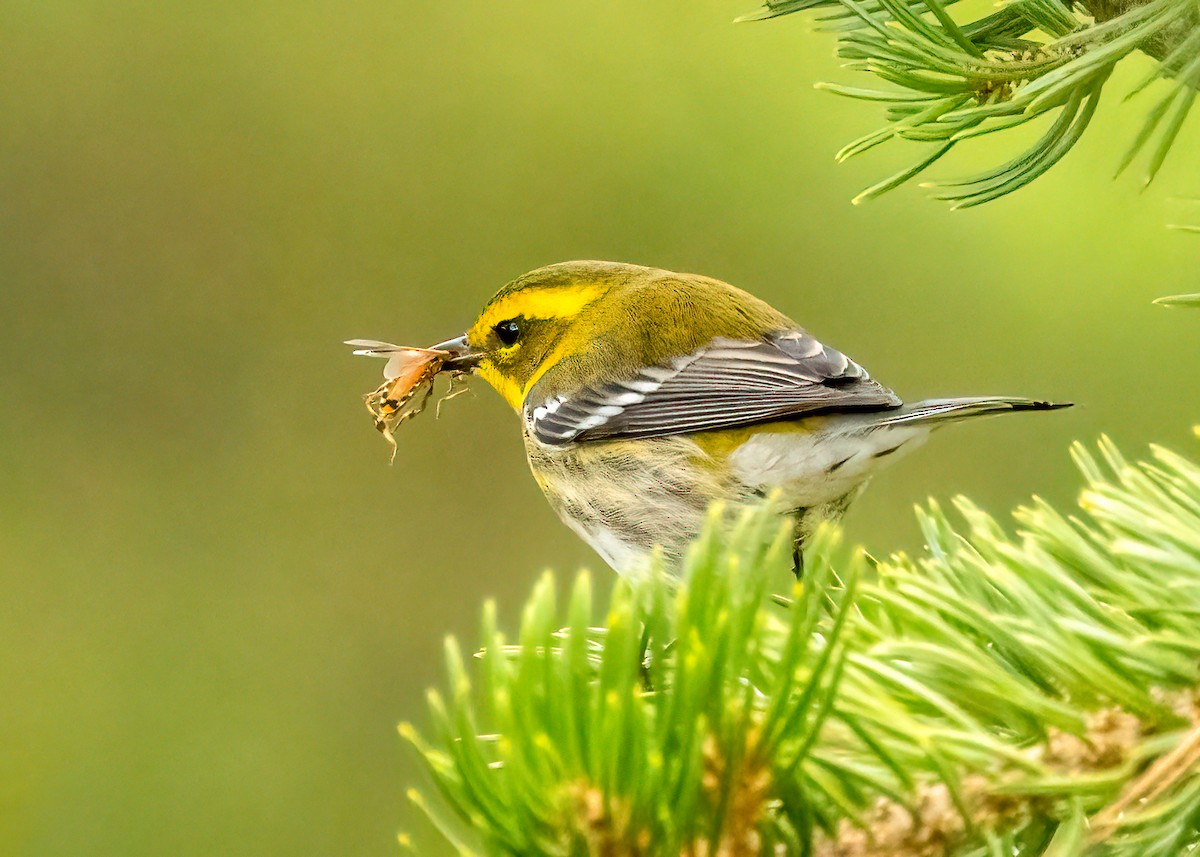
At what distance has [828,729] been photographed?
67cm

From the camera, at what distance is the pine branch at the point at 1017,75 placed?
0.89 metres

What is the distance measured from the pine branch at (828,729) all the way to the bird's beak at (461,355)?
72.1 inches

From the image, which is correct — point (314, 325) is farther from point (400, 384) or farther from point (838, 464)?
point (838, 464)

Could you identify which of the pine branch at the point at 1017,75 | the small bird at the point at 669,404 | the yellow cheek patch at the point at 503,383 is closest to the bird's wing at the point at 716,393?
the small bird at the point at 669,404

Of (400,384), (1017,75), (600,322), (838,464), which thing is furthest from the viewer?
(600,322)

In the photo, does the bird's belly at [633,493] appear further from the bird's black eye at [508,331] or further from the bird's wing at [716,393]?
the bird's black eye at [508,331]

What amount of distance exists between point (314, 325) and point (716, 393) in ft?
7.81

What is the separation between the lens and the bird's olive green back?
7.45ft

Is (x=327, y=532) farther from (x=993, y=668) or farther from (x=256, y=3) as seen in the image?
(x=993, y=668)

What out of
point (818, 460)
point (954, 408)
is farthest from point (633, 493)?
point (954, 408)

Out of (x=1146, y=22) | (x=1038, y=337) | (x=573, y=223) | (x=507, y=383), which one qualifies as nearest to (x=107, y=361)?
(x=573, y=223)

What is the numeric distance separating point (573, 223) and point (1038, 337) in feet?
4.53

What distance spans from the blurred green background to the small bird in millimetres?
900

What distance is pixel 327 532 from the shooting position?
4117 mm
